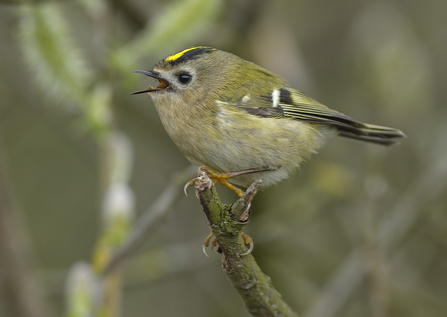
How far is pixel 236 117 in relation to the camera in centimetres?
201

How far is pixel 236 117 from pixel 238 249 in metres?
0.68

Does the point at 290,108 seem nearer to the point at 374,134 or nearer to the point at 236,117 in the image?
the point at 236,117

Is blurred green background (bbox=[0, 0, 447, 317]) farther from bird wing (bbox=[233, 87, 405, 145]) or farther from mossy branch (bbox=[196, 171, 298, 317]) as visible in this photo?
mossy branch (bbox=[196, 171, 298, 317])

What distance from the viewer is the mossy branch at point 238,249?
1.38 metres

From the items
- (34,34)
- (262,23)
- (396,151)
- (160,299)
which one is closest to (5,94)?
(34,34)

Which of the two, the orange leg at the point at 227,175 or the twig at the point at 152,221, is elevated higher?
the orange leg at the point at 227,175

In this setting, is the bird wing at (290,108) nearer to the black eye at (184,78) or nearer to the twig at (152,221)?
the black eye at (184,78)

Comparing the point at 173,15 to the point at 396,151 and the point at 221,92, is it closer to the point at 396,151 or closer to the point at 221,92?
the point at 221,92

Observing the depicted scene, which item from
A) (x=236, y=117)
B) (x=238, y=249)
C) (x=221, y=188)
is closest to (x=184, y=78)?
(x=236, y=117)

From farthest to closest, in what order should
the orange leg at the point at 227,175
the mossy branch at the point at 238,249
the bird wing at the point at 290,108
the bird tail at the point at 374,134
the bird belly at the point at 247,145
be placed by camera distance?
the bird tail at the point at 374,134 < the bird wing at the point at 290,108 < the bird belly at the point at 247,145 < the orange leg at the point at 227,175 < the mossy branch at the point at 238,249

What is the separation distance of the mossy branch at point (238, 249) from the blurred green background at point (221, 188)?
81cm

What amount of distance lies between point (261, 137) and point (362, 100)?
1950 millimetres

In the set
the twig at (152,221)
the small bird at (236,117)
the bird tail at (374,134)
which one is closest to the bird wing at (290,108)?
the small bird at (236,117)

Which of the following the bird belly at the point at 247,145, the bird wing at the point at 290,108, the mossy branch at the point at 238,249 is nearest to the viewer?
the mossy branch at the point at 238,249
